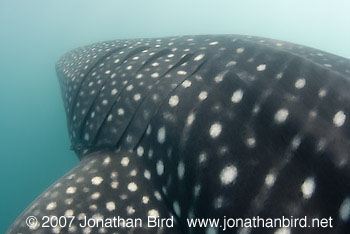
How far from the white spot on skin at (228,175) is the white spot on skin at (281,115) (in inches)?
15.9

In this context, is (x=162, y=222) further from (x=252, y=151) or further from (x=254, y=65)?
Result: (x=254, y=65)

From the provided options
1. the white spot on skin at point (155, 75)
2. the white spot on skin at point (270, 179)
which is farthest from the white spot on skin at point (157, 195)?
the white spot on skin at point (155, 75)

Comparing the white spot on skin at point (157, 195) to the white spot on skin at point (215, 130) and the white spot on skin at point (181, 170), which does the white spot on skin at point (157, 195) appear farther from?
the white spot on skin at point (215, 130)

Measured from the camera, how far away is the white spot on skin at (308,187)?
1417 mm

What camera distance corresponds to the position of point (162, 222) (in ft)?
6.56

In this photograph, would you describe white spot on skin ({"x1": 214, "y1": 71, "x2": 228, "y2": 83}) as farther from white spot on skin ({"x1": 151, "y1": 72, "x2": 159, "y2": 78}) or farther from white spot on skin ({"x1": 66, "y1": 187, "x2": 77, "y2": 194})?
white spot on skin ({"x1": 66, "y1": 187, "x2": 77, "y2": 194})

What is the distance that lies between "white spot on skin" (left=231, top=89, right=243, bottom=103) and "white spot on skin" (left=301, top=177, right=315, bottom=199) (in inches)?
28.7

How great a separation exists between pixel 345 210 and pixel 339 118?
0.51 metres

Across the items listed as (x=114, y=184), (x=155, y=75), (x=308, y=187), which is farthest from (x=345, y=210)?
(x=155, y=75)

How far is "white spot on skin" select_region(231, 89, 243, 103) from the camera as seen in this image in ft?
6.50

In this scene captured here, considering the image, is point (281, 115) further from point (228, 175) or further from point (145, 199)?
point (145, 199)

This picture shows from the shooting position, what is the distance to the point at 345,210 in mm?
1295

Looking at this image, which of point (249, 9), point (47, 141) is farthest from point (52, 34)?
point (249, 9)

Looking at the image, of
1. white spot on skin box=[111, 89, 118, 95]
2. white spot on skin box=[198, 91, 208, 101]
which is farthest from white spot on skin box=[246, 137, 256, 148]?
white spot on skin box=[111, 89, 118, 95]
